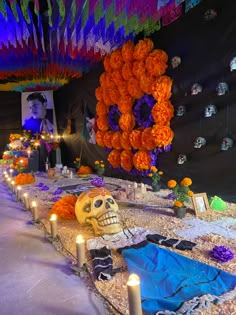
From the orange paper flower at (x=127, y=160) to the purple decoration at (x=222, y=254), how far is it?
3277mm

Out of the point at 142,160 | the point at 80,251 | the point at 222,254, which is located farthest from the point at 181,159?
the point at 80,251

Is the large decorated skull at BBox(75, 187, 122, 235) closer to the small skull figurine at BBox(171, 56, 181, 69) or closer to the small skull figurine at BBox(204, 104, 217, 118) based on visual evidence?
the small skull figurine at BBox(204, 104, 217, 118)

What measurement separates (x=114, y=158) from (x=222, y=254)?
3.84m

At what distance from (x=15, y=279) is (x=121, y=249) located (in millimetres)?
812

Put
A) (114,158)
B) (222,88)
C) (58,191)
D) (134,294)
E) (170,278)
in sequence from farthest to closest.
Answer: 1. (114,158)
2. (58,191)
3. (222,88)
4. (170,278)
5. (134,294)

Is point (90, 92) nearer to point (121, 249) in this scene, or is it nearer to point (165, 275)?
point (121, 249)

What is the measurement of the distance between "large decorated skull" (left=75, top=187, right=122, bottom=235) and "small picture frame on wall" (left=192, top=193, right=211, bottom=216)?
3.26 ft

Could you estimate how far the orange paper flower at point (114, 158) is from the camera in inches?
226

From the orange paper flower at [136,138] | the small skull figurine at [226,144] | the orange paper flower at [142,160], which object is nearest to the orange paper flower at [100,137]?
the orange paper flower at [136,138]

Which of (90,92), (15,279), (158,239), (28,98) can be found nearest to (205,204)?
(158,239)

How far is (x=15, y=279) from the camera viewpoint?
1983 millimetres

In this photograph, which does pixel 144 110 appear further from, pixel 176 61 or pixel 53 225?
pixel 53 225

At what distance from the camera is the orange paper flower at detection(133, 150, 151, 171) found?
16.3 ft

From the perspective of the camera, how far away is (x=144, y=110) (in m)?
5.04
